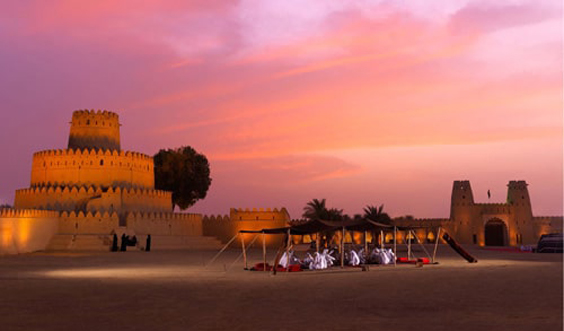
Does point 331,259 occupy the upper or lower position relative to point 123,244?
lower

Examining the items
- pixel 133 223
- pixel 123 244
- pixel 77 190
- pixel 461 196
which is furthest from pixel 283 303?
pixel 461 196

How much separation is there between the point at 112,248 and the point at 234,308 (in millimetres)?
35696

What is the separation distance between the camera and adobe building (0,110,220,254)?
48.6 meters

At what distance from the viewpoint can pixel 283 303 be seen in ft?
43.3

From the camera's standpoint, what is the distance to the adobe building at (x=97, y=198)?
48.6 metres

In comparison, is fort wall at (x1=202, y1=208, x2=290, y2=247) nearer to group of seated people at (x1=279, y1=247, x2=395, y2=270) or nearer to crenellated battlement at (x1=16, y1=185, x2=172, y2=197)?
crenellated battlement at (x1=16, y1=185, x2=172, y2=197)

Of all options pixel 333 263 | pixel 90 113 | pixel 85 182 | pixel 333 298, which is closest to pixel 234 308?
pixel 333 298

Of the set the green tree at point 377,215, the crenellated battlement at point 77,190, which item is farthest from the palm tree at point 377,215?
the crenellated battlement at point 77,190

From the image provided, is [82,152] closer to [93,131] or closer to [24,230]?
[93,131]

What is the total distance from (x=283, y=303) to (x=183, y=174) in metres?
61.6

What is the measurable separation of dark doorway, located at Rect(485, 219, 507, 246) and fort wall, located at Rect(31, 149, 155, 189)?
48264mm

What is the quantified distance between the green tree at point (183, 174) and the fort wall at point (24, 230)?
25.0 meters

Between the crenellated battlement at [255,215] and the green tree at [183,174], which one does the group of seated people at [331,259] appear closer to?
the crenellated battlement at [255,215]

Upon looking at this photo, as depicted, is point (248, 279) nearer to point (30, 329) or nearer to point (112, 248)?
point (30, 329)
